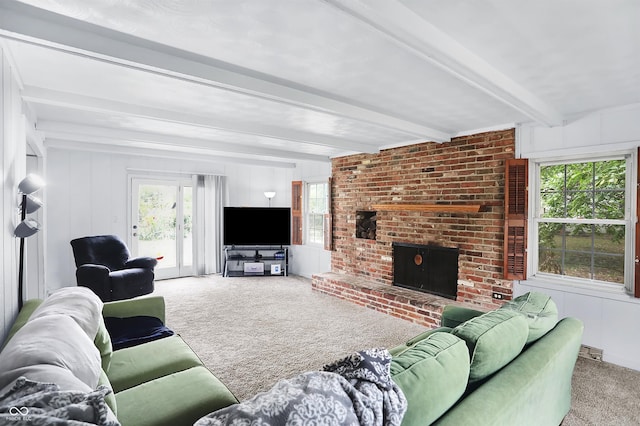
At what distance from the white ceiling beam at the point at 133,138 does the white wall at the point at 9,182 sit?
1515 millimetres

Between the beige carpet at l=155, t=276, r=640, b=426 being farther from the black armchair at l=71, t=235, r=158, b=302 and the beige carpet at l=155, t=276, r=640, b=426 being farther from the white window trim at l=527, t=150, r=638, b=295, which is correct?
the white window trim at l=527, t=150, r=638, b=295

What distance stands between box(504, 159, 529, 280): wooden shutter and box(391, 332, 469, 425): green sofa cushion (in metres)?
2.67

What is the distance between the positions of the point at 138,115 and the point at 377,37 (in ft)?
7.51

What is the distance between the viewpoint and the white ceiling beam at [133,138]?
12.5 feet

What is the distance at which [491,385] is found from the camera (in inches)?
55.8

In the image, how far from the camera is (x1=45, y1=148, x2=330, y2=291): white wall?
529cm

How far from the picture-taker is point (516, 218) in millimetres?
3648

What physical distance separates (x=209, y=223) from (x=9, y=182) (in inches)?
185

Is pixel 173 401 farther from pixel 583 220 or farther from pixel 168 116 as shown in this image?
pixel 583 220

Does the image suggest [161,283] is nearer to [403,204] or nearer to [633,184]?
[403,204]

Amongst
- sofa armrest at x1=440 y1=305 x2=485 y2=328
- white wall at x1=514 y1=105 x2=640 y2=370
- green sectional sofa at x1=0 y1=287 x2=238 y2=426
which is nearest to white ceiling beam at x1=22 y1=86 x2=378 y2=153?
green sectional sofa at x1=0 y1=287 x2=238 y2=426

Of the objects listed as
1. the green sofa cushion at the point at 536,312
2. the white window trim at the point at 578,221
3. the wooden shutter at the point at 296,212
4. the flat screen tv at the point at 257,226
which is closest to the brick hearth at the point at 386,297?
the white window trim at the point at 578,221

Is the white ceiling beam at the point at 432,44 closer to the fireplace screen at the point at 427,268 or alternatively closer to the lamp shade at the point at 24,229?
the fireplace screen at the point at 427,268

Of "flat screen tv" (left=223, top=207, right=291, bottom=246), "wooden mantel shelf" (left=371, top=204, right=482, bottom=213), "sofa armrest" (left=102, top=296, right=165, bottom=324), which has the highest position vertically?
"wooden mantel shelf" (left=371, top=204, right=482, bottom=213)
